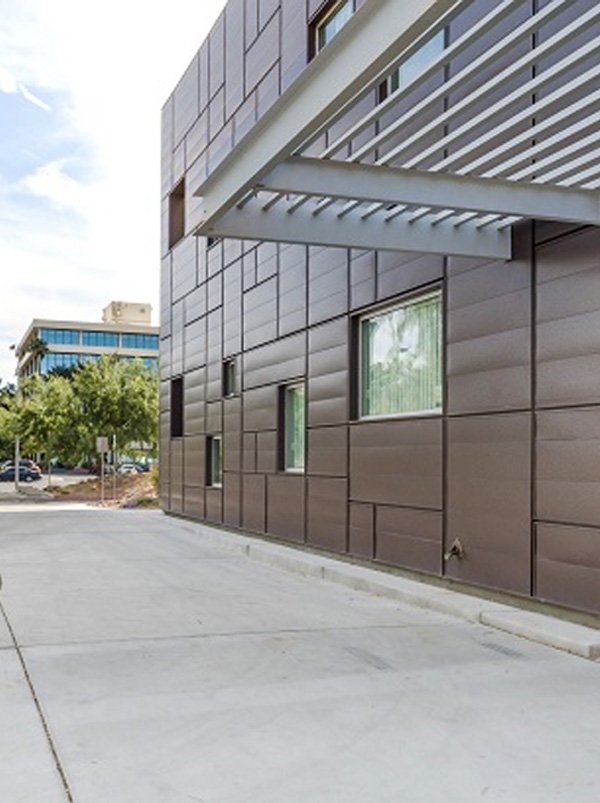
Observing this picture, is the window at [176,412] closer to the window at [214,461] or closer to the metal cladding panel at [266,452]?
the window at [214,461]

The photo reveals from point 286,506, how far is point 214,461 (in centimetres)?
536

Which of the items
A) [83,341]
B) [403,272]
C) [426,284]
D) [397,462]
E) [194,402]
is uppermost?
[83,341]

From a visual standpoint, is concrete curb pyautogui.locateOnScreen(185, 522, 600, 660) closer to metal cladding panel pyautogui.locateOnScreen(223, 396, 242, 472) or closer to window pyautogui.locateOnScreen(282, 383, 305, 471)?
window pyautogui.locateOnScreen(282, 383, 305, 471)

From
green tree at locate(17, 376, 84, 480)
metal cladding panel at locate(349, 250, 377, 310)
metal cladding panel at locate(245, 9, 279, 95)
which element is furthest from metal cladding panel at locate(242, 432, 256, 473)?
green tree at locate(17, 376, 84, 480)

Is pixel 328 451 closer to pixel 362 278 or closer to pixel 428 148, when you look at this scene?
pixel 362 278

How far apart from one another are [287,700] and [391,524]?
18.1 ft

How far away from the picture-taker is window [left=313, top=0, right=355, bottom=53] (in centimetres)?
1259

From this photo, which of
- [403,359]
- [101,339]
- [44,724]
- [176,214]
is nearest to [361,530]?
[403,359]

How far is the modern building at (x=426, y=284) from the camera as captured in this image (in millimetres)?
5984

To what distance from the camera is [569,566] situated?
25.2 ft

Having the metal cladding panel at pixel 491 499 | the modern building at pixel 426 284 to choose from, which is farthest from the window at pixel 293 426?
the metal cladding panel at pixel 491 499

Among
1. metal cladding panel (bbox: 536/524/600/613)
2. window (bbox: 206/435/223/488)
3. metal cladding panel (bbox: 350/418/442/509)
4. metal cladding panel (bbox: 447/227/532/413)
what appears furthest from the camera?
window (bbox: 206/435/223/488)

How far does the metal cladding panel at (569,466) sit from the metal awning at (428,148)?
1781 mm

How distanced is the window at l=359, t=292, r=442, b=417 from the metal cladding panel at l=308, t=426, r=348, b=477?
570 millimetres
